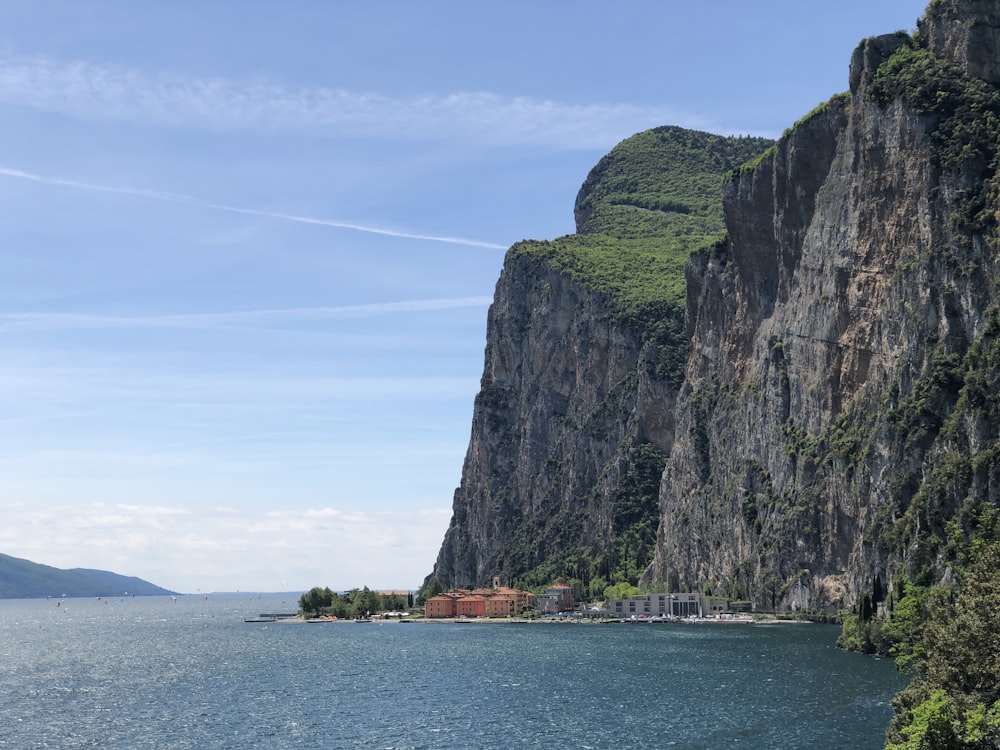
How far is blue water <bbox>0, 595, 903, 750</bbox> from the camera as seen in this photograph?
99250mm

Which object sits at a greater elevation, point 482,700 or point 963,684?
point 963,684

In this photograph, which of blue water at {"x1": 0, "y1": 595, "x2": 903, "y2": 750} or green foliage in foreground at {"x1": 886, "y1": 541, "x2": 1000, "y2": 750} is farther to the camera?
blue water at {"x1": 0, "y1": 595, "x2": 903, "y2": 750}

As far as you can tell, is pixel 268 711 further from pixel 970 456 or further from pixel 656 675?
pixel 970 456

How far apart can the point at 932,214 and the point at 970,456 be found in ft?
156

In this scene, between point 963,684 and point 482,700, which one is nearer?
point 963,684

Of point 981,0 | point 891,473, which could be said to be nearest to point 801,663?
point 891,473

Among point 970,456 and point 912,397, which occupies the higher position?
point 912,397

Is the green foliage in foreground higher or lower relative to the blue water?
higher

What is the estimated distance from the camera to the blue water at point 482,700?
99.2 meters

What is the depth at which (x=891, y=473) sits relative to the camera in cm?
18650

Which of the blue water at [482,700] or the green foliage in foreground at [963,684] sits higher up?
the green foliage in foreground at [963,684]

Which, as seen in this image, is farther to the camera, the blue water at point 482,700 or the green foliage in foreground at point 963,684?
the blue water at point 482,700

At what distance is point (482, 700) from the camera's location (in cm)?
12388

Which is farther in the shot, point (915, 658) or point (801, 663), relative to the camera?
point (801, 663)
